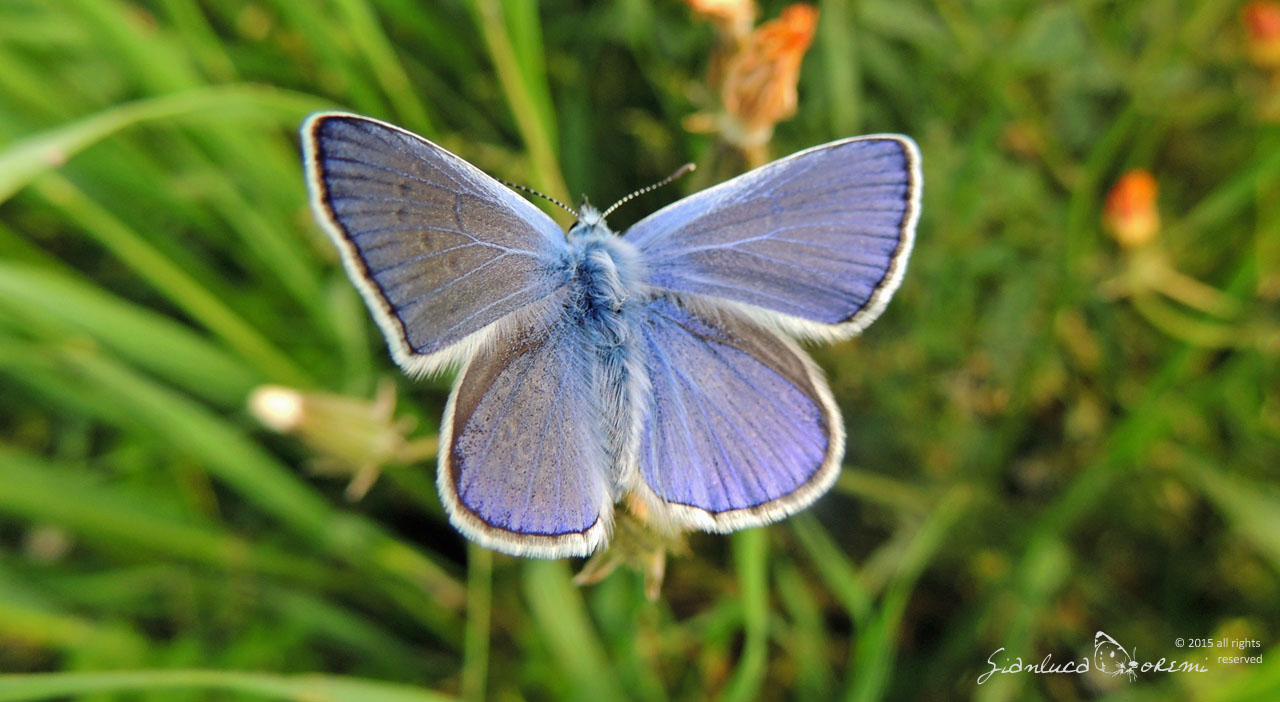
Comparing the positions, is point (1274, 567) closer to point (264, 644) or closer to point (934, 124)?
point (934, 124)

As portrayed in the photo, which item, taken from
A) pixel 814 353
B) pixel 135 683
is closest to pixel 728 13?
pixel 814 353

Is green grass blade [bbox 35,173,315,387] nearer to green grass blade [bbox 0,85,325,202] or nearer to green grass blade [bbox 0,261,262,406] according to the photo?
green grass blade [bbox 0,261,262,406]

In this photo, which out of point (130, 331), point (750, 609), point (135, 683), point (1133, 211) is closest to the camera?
point (135, 683)

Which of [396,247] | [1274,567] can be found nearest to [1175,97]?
[1274,567]

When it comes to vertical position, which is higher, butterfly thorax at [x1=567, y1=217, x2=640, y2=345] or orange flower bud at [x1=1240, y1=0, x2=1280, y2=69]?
orange flower bud at [x1=1240, y1=0, x2=1280, y2=69]

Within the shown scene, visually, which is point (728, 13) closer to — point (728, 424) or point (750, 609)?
point (728, 424)

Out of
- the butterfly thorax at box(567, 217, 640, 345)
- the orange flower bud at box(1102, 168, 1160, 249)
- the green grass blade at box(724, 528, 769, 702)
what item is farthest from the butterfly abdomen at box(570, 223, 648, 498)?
the orange flower bud at box(1102, 168, 1160, 249)

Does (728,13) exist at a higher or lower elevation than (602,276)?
higher
